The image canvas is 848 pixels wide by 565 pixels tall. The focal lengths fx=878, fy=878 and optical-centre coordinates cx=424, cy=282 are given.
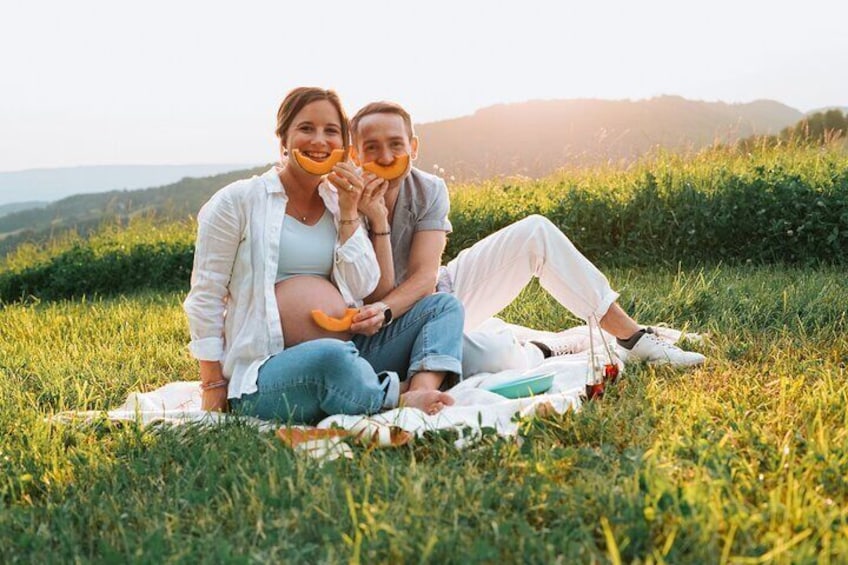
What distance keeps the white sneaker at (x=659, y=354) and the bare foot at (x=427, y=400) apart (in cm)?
103

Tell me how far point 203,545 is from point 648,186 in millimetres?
5873

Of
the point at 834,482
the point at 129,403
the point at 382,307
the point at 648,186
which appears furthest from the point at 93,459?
the point at 648,186

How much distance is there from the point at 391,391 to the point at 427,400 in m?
0.16

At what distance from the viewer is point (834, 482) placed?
2.35 meters

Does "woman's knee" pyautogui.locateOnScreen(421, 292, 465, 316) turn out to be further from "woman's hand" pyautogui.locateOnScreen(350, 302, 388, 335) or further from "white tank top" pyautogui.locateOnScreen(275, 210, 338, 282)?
"white tank top" pyautogui.locateOnScreen(275, 210, 338, 282)

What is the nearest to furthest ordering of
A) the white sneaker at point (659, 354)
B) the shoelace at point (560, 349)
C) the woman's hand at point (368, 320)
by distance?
the woman's hand at point (368, 320) < the white sneaker at point (659, 354) < the shoelace at point (560, 349)

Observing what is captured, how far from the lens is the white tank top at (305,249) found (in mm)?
3557

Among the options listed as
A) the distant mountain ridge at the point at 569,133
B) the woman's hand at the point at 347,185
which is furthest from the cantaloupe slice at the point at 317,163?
the distant mountain ridge at the point at 569,133

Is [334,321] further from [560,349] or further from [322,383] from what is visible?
[560,349]

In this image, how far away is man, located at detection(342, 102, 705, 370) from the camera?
12.4 ft

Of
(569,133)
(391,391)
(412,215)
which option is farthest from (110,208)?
(391,391)

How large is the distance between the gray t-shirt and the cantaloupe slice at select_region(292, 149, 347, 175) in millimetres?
571

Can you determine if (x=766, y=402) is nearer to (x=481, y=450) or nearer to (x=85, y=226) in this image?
(x=481, y=450)

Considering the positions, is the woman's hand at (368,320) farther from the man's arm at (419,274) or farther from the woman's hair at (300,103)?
the woman's hair at (300,103)
